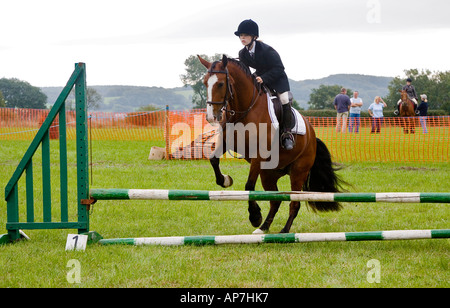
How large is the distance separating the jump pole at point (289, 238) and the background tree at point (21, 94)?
273 ft

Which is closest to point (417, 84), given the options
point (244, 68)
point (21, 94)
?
point (21, 94)

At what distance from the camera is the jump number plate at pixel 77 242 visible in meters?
4.55

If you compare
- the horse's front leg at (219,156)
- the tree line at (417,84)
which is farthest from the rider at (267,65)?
the tree line at (417,84)

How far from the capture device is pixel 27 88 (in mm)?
88188

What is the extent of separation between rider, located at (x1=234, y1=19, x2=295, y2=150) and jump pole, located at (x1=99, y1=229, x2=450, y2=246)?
111 centimetres

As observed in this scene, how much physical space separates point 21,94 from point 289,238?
91.8 m

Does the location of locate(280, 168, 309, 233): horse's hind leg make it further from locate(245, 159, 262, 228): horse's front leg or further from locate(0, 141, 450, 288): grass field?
locate(245, 159, 262, 228): horse's front leg

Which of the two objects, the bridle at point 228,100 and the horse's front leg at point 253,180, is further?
the horse's front leg at point 253,180

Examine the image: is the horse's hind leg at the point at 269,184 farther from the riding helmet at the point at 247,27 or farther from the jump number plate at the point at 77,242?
the jump number plate at the point at 77,242

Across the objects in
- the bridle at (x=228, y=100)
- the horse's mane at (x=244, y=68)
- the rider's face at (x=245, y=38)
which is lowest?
the bridle at (x=228, y=100)

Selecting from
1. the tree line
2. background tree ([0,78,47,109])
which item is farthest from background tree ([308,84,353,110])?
background tree ([0,78,47,109])

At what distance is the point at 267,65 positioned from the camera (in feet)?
17.5
